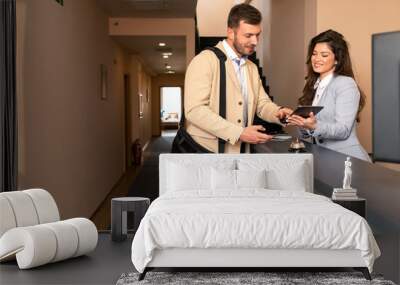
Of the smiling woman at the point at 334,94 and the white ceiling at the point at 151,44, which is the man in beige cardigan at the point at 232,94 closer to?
the smiling woman at the point at 334,94

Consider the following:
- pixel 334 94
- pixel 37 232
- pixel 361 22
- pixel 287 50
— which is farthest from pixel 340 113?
pixel 287 50

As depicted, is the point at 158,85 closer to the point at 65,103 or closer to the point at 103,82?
the point at 103,82

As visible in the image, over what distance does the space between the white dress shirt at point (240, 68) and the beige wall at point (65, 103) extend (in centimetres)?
266

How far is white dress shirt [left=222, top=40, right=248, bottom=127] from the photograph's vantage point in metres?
3.51

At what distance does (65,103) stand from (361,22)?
3.80 metres

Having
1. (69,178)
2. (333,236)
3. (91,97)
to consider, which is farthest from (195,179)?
(91,97)

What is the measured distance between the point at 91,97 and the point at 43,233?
6982 mm

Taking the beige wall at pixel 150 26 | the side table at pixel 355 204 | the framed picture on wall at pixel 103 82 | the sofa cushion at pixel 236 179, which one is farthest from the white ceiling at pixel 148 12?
the side table at pixel 355 204

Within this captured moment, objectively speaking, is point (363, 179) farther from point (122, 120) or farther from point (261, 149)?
point (122, 120)

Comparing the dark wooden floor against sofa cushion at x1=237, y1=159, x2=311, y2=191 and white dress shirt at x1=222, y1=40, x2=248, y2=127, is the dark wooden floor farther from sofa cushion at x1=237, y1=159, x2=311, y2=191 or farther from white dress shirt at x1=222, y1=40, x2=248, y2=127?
sofa cushion at x1=237, y1=159, x2=311, y2=191

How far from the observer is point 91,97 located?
964cm

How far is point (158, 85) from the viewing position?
31.5 metres

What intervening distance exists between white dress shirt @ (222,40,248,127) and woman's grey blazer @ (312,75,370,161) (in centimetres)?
48

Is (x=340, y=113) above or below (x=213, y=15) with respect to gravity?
below
